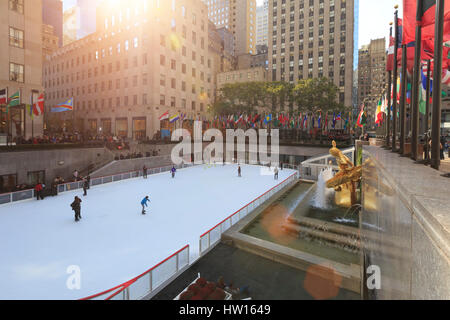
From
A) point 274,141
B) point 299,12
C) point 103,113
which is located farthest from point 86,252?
point 299,12

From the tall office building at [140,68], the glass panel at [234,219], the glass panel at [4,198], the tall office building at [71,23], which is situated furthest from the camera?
the tall office building at [71,23]

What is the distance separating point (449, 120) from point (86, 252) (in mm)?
60625

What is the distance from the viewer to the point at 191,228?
42.9 feet

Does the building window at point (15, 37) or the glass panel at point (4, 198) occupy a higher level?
the building window at point (15, 37)

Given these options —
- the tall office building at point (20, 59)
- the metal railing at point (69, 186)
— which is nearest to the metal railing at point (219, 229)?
the metal railing at point (69, 186)

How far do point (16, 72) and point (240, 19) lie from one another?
110358 mm

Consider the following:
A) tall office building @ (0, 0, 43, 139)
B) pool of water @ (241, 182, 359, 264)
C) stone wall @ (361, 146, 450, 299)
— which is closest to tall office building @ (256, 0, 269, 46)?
tall office building @ (0, 0, 43, 139)

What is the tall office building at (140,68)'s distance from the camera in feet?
158

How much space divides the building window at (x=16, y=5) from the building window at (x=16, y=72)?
21.1 ft

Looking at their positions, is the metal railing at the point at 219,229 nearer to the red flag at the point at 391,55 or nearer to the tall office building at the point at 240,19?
the red flag at the point at 391,55

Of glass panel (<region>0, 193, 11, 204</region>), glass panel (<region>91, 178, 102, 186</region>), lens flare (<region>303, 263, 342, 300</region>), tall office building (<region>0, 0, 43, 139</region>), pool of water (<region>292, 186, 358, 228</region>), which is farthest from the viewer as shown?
tall office building (<region>0, 0, 43, 139</region>)

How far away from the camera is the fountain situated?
18672 mm

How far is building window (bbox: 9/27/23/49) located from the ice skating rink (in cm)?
2234

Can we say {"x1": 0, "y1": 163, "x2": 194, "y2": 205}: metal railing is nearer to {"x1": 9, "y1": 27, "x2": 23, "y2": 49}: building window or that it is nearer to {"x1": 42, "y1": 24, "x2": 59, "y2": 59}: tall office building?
{"x1": 9, "y1": 27, "x2": 23, "y2": 49}: building window
